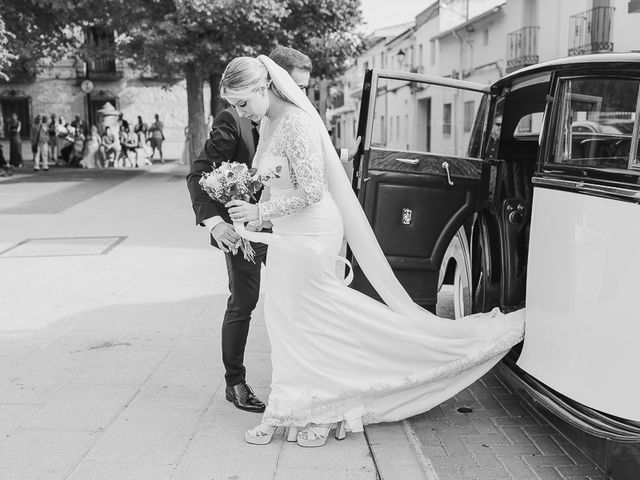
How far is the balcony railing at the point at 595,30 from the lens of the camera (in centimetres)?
2008

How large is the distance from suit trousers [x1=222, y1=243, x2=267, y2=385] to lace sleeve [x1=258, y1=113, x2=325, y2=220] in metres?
0.59

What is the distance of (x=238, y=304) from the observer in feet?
13.7

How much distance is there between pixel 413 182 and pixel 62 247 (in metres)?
6.55

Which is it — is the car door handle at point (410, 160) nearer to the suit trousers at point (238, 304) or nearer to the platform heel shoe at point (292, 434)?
the suit trousers at point (238, 304)

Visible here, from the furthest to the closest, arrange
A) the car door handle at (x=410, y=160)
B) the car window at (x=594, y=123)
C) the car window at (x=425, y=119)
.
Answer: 1. the car window at (x=425, y=119)
2. the car door handle at (x=410, y=160)
3. the car window at (x=594, y=123)

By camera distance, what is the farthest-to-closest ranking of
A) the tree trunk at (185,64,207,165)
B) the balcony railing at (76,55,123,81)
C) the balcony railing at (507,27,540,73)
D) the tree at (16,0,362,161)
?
the balcony railing at (76,55,123,81), the balcony railing at (507,27,540,73), the tree trunk at (185,64,207,165), the tree at (16,0,362,161)

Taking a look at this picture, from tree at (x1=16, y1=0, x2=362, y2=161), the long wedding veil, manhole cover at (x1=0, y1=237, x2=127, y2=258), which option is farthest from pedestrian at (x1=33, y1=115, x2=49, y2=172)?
the long wedding veil

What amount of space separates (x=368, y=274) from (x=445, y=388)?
0.79 meters

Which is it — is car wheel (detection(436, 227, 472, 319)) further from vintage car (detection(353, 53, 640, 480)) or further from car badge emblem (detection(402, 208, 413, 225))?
car badge emblem (detection(402, 208, 413, 225))

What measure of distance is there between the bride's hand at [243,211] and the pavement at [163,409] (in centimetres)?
123

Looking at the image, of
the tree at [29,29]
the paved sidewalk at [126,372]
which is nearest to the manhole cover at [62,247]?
the paved sidewalk at [126,372]

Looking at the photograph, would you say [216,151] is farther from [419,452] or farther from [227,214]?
[419,452]

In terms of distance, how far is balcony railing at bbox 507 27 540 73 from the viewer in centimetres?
2438

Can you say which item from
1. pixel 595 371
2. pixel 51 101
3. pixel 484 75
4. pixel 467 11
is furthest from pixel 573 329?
pixel 51 101
